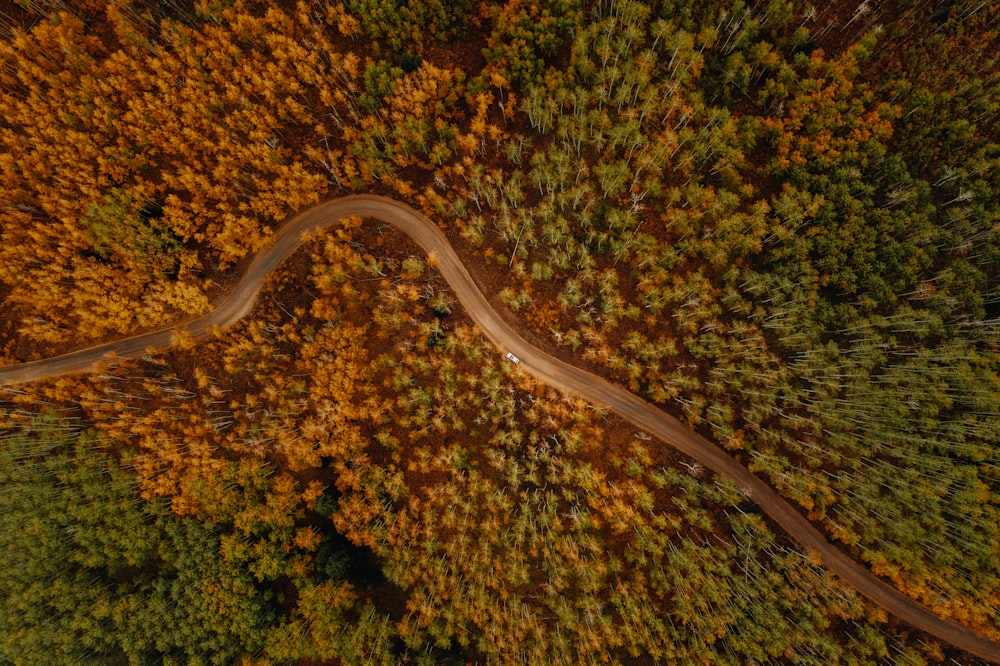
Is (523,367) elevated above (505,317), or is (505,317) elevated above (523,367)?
(505,317)

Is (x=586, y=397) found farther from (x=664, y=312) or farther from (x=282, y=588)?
(x=282, y=588)

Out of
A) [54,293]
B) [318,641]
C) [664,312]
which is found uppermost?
[664,312]

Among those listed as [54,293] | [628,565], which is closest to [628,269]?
[628,565]

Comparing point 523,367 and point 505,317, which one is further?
point 505,317

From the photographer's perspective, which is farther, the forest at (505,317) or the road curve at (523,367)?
the road curve at (523,367)
